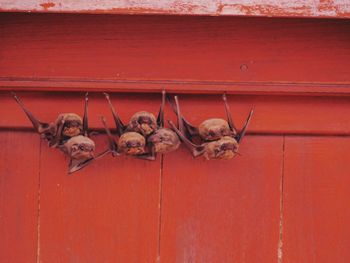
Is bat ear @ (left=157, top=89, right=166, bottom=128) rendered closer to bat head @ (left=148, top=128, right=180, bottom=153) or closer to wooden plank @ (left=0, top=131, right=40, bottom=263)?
bat head @ (left=148, top=128, right=180, bottom=153)

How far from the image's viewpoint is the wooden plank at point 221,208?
4.77ft

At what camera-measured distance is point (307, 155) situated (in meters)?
1.47

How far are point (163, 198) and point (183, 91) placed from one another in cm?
31

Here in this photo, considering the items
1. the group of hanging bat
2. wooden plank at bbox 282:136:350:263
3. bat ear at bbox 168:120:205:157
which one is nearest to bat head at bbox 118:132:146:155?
the group of hanging bat

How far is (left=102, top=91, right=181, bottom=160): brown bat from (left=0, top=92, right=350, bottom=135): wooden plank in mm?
75

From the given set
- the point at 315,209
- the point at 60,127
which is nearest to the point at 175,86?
the point at 60,127

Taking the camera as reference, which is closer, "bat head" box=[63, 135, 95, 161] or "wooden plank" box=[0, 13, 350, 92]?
"bat head" box=[63, 135, 95, 161]

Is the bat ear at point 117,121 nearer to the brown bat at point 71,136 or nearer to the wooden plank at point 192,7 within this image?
the brown bat at point 71,136

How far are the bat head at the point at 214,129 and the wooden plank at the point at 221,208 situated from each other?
122 millimetres

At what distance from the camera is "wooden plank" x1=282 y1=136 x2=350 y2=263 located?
57.6 inches

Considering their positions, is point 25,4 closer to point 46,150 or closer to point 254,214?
point 46,150

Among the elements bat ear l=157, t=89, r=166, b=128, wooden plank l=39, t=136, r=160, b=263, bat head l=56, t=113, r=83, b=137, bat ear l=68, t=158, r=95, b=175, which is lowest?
wooden plank l=39, t=136, r=160, b=263

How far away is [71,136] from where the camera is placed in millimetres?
1350

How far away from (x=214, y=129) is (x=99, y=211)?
41 centimetres
